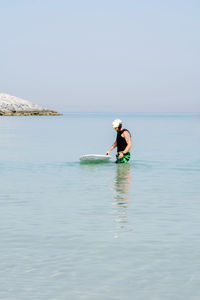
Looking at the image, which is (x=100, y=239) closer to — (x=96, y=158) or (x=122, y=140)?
(x=122, y=140)

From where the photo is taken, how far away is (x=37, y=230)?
448 inches

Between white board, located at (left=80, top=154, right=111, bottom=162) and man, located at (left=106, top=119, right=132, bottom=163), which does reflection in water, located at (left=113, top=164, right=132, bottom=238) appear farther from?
white board, located at (left=80, top=154, right=111, bottom=162)

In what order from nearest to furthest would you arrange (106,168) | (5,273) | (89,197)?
(5,273)
(89,197)
(106,168)

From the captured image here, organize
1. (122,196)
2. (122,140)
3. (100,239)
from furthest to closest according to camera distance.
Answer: (122,140) → (122,196) → (100,239)

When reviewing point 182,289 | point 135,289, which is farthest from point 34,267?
point 182,289

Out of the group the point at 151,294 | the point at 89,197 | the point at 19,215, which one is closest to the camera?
the point at 151,294

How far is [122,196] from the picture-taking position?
53.8ft

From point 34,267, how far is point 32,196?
25.8 ft

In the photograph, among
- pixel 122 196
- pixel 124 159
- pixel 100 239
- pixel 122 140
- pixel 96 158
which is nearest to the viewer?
pixel 100 239

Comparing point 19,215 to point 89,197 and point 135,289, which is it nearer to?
point 89,197

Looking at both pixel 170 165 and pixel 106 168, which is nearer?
pixel 106 168

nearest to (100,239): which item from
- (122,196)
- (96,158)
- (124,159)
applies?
(122,196)

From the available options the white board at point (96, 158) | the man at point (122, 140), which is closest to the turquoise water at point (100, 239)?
the man at point (122, 140)

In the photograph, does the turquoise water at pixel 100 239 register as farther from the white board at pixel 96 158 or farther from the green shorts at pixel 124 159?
→ the white board at pixel 96 158
